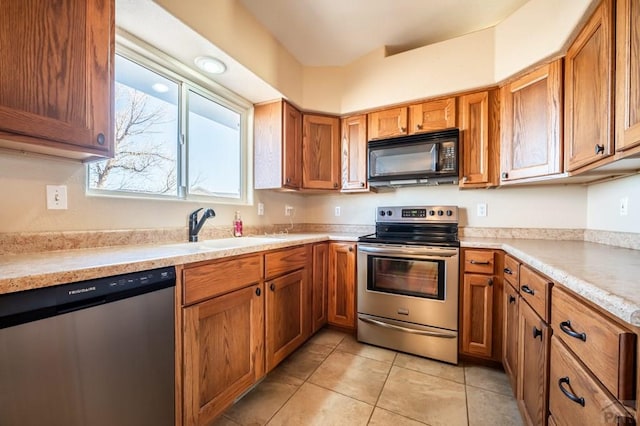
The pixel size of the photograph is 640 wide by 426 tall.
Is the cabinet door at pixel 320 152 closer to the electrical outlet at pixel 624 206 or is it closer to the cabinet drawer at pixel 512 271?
the cabinet drawer at pixel 512 271

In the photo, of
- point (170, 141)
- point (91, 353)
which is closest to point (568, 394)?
point (91, 353)

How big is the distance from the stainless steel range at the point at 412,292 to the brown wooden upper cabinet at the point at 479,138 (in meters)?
0.37

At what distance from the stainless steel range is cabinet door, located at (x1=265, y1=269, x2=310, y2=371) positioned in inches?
21.3

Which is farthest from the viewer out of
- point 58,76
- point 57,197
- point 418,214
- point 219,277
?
point 418,214

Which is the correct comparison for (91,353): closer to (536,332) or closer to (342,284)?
(536,332)

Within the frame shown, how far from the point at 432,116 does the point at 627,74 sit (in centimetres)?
132

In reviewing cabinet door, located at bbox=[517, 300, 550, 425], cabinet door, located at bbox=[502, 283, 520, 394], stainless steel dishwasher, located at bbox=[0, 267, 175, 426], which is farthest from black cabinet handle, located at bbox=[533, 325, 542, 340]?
stainless steel dishwasher, located at bbox=[0, 267, 175, 426]

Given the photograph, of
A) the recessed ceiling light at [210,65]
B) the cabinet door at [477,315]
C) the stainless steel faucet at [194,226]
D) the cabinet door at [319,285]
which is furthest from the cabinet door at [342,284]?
the recessed ceiling light at [210,65]

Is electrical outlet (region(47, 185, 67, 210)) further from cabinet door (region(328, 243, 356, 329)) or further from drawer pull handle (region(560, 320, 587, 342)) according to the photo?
drawer pull handle (region(560, 320, 587, 342))

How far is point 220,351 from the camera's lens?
138 centimetres

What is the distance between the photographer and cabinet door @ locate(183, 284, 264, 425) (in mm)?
1223

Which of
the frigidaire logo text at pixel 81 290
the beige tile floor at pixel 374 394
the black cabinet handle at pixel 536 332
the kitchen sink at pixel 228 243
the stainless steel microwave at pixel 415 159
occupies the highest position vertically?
the stainless steel microwave at pixel 415 159

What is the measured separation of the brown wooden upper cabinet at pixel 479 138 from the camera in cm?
214

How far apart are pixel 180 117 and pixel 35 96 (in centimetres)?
98
